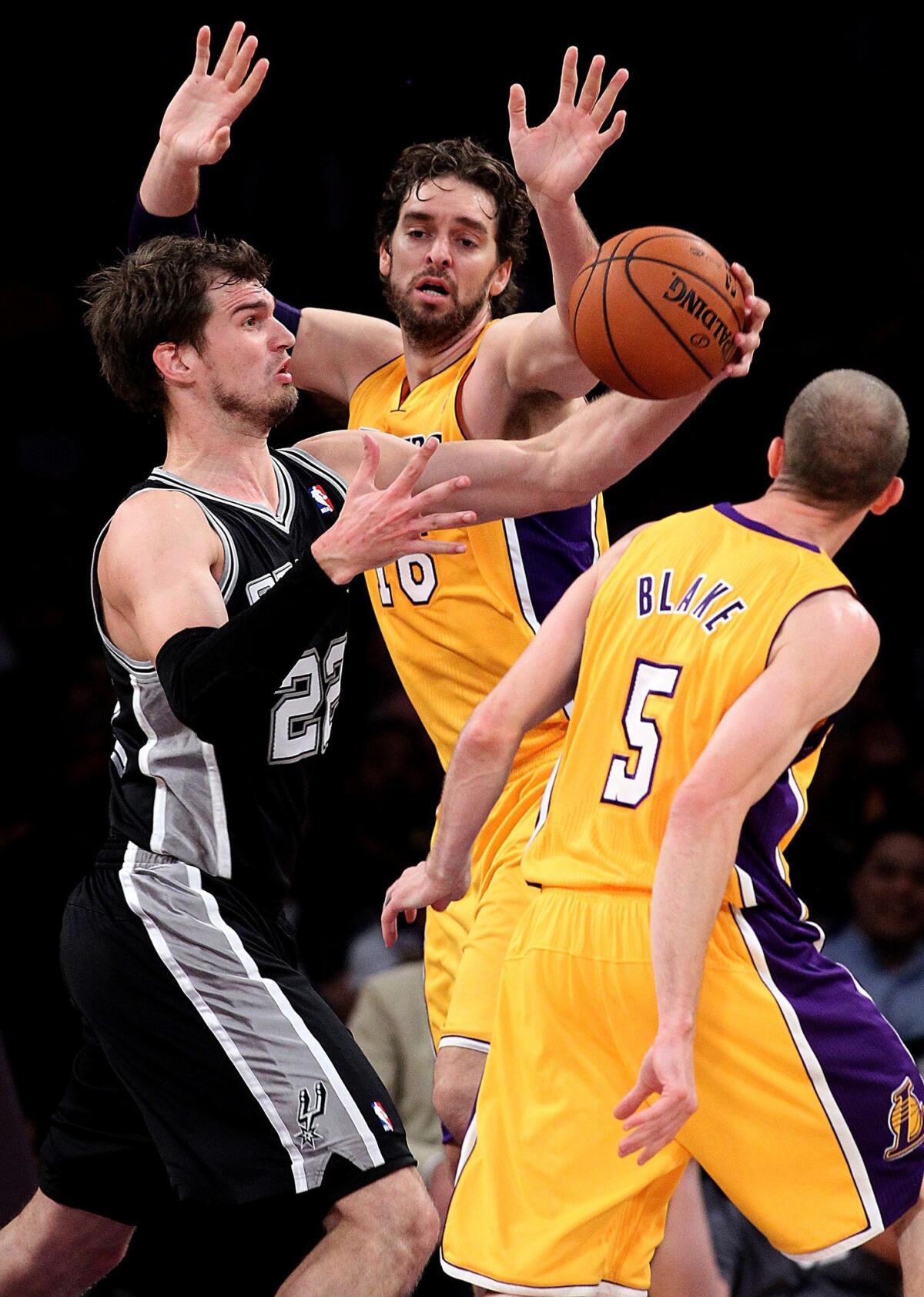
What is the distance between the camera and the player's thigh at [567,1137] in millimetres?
3189

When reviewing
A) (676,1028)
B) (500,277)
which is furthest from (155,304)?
(676,1028)

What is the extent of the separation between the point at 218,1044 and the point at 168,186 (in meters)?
2.60

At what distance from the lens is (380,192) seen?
27.6 ft

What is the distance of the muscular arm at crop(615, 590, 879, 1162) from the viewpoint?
2.99m

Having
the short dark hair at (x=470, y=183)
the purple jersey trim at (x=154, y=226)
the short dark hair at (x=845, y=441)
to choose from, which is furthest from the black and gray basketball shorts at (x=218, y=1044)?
the short dark hair at (x=470, y=183)

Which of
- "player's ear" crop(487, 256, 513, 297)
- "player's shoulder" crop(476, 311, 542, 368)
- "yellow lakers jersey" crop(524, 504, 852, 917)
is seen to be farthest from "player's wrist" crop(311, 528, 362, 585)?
"player's ear" crop(487, 256, 513, 297)

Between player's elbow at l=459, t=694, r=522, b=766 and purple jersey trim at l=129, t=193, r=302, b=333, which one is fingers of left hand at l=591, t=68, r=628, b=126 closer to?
purple jersey trim at l=129, t=193, r=302, b=333

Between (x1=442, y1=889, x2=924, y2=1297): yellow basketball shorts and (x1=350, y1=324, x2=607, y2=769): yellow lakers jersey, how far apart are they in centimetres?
127

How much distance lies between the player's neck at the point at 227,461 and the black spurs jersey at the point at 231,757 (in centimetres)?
7

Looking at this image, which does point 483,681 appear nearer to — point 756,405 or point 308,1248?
point 308,1248

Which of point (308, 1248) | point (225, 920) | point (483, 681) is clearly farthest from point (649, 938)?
point (308, 1248)

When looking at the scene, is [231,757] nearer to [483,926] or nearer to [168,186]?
[483,926]

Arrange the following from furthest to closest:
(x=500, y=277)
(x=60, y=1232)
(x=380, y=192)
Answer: (x=380, y=192) < (x=500, y=277) < (x=60, y=1232)

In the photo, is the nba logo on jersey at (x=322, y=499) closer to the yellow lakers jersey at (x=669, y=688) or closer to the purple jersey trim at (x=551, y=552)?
the purple jersey trim at (x=551, y=552)
